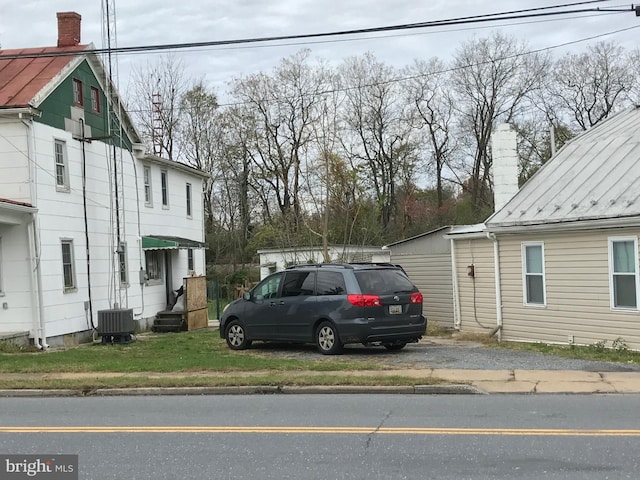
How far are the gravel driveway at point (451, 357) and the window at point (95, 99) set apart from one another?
380 inches

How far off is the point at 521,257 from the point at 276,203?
116 ft

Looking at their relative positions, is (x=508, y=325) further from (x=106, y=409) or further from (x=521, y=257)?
(x=106, y=409)

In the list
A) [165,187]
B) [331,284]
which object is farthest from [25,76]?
[331,284]

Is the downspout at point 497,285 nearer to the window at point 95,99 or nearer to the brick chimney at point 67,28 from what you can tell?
the window at point 95,99

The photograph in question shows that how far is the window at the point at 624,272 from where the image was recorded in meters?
14.0

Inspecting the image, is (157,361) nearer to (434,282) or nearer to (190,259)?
(434,282)

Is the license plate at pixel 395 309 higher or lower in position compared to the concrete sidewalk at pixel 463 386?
higher

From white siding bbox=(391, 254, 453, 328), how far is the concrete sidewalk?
27.3 feet

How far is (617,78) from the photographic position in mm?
43094

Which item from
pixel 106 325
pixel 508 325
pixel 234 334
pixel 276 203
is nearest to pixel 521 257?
pixel 508 325

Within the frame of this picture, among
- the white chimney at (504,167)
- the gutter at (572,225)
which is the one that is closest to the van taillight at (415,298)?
the gutter at (572,225)

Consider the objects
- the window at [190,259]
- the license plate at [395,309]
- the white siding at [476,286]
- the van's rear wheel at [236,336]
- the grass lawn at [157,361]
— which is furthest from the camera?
the window at [190,259]

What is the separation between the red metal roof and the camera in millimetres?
17594

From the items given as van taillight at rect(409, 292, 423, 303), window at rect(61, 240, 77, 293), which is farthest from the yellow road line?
window at rect(61, 240, 77, 293)
